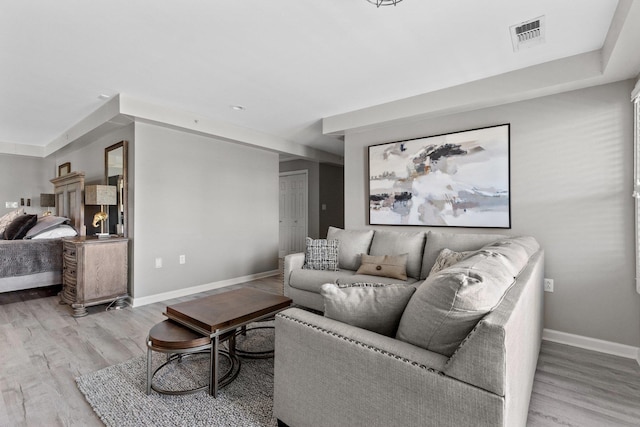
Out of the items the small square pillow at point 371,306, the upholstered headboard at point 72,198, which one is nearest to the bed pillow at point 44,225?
the upholstered headboard at point 72,198

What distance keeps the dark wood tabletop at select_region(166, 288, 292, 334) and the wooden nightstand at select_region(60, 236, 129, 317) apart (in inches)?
75.5

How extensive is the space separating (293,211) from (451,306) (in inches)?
239

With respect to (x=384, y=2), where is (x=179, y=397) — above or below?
below

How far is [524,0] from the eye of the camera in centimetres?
184

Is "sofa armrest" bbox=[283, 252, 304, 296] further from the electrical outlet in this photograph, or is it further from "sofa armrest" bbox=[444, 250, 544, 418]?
"sofa armrest" bbox=[444, 250, 544, 418]

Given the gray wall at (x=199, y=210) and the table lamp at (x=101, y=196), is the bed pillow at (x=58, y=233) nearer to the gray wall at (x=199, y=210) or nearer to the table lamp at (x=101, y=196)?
the table lamp at (x=101, y=196)

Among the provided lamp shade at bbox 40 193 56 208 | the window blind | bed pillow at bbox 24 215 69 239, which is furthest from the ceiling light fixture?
lamp shade at bbox 40 193 56 208

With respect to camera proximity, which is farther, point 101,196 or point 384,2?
point 101,196

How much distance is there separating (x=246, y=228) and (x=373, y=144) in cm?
239

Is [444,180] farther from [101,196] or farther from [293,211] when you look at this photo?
[293,211]

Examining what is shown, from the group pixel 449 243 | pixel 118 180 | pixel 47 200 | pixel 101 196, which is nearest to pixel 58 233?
pixel 101 196

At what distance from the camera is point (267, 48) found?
7.75ft

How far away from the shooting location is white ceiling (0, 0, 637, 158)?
6.27ft

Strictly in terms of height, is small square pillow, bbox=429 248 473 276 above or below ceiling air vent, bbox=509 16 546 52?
below
